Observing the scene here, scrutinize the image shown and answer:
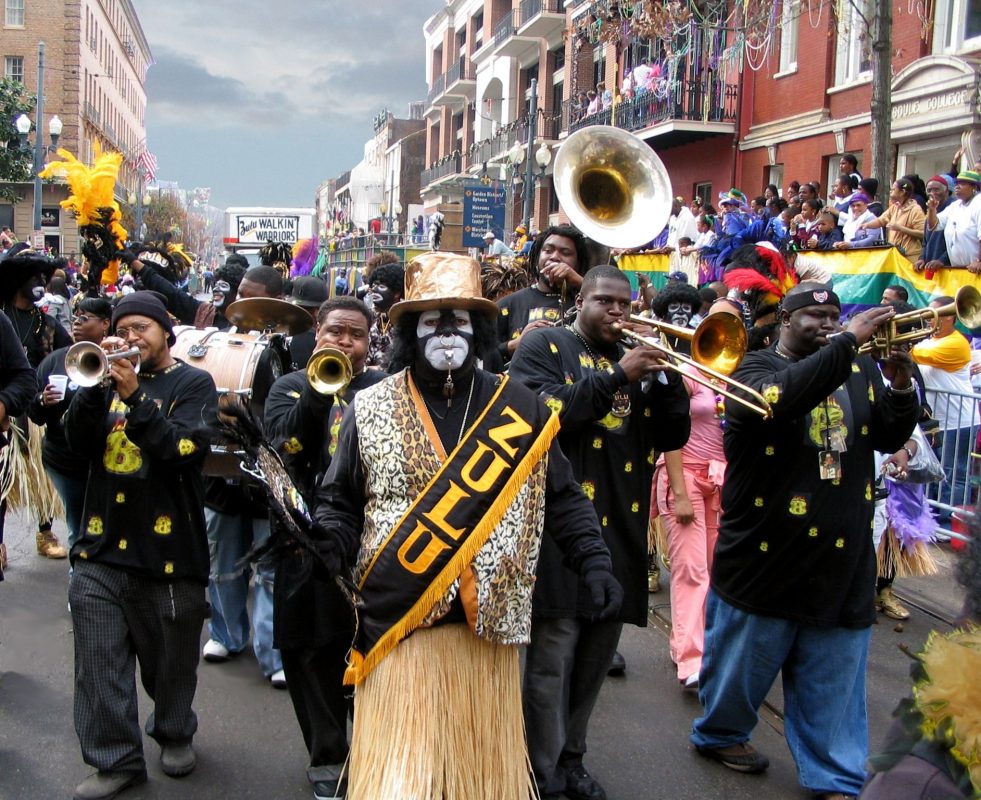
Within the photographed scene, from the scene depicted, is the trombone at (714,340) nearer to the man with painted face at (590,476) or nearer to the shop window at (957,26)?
the man with painted face at (590,476)

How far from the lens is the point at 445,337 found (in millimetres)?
3369

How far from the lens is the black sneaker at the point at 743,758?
4.39m

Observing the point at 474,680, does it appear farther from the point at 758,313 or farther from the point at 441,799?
the point at 758,313

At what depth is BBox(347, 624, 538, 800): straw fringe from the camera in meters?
2.96

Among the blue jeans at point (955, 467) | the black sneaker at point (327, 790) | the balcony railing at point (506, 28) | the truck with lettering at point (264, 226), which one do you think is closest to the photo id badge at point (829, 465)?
the black sneaker at point (327, 790)

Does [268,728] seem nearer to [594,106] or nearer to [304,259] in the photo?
[304,259]

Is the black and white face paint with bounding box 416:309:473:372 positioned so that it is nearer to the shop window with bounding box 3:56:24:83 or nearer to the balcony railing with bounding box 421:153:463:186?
the balcony railing with bounding box 421:153:463:186

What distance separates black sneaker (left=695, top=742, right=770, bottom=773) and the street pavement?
0.12 feet

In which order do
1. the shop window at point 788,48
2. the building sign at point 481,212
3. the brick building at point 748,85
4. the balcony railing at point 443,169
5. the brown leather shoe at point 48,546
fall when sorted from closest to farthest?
1. the brown leather shoe at point 48,546
2. the brick building at point 748,85
3. the shop window at point 788,48
4. the building sign at point 481,212
5. the balcony railing at point 443,169

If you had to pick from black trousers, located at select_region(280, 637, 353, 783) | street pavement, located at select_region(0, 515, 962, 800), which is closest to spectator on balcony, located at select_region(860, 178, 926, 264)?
street pavement, located at select_region(0, 515, 962, 800)

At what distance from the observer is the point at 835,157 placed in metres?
18.1

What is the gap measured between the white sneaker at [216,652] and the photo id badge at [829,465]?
331cm

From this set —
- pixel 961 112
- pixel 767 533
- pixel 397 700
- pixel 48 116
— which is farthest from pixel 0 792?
pixel 48 116

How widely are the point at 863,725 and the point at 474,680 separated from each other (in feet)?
6.16
